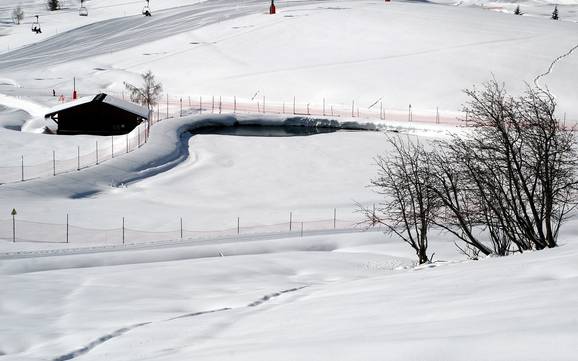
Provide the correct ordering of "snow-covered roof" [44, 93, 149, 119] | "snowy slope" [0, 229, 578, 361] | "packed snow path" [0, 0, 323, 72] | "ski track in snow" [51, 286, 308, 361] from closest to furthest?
"snowy slope" [0, 229, 578, 361]
"ski track in snow" [51, 286, 308, 361]
"snow-covered roof" [44, 93, 149, 119]
"packed snow path" [0, 0, 323, 72]

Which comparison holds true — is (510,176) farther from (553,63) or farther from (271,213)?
(553,63)

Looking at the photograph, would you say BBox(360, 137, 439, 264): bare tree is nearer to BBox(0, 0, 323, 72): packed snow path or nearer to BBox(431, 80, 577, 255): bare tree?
BBox(431, 80, 577, 255): bare tree

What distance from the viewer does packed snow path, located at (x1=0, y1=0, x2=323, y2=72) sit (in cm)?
10931

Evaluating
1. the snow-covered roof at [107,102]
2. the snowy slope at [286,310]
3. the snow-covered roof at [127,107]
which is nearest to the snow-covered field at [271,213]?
the snowy slope at [286,310]

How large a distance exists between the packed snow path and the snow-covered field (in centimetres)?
88

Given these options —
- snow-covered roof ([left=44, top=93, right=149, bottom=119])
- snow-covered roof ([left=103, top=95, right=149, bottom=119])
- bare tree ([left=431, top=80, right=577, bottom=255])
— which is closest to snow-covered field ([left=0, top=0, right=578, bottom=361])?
bare tree ([left=431, top=80, right=577, bottom=255])

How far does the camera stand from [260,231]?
32469mm

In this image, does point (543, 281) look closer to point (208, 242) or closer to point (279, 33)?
point (208, 242)

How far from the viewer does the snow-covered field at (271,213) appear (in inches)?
383

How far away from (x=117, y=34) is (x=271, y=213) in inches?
3621

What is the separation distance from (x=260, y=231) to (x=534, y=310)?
24.3 metres

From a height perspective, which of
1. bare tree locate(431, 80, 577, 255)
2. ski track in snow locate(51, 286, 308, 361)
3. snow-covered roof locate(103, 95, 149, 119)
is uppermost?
bare tree locate(431, 80, 577, 255)

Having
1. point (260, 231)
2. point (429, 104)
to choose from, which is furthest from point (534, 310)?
point (429, 104)

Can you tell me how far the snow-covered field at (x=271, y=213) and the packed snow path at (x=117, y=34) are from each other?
2.89 ft
